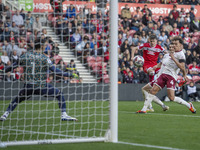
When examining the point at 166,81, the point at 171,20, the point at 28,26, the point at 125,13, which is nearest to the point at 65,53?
the point at 28,26

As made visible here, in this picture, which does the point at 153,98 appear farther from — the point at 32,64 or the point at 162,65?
the point at 32,64

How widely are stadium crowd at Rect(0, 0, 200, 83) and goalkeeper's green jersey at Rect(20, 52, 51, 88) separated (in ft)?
1.07

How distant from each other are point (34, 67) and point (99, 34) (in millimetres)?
1803

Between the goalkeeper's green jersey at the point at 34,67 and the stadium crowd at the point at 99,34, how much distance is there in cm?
33

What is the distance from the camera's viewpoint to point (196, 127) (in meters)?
8.77

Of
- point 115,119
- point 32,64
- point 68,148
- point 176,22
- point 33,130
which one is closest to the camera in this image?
point 68,148

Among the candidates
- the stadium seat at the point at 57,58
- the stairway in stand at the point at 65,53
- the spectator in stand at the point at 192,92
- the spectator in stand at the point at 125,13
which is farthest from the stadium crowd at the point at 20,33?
the spectator in stand at the point at 125,13

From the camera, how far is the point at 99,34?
10.2 metres

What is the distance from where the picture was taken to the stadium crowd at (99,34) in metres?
8.84

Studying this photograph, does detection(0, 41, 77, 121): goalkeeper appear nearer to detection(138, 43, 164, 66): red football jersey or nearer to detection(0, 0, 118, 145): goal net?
detection(0, 0, 118, 145): goal net

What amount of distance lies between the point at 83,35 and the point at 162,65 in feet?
8.15

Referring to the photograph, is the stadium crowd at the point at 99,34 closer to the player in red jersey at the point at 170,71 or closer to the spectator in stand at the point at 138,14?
the spectator in stand at the point at 138,14

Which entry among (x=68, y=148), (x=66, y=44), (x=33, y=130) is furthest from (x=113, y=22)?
(x=66, y=44)

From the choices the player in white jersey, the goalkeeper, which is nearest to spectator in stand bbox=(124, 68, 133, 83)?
the player in white jersey
